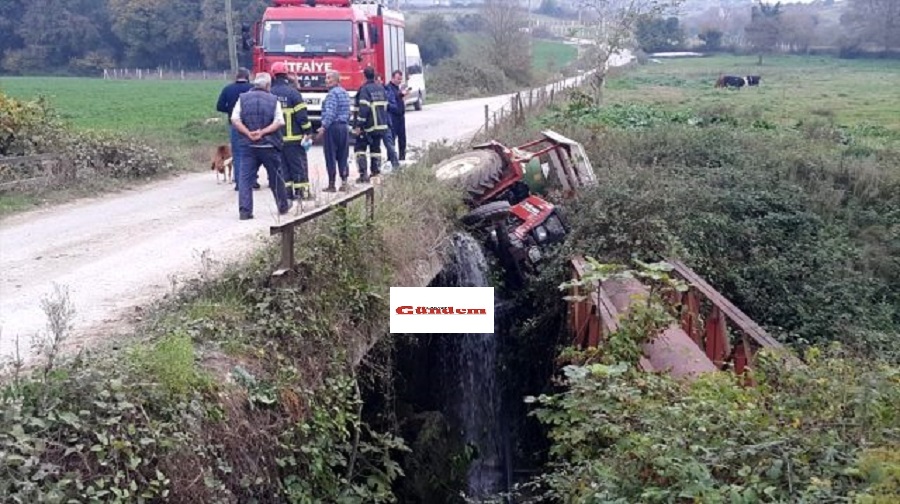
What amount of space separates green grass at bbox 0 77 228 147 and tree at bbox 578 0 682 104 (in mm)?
11118

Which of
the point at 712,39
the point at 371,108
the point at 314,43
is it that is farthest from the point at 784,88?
the point at 712,39

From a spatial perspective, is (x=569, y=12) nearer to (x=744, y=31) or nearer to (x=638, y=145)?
(x=744, y=31)

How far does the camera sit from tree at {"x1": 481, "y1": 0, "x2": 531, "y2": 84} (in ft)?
167

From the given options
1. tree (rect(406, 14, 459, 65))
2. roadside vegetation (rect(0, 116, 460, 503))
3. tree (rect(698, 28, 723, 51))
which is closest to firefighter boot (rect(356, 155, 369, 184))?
roadside vegetation (rect(0, 116, 460, 503))

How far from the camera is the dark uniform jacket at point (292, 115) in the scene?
1191 cm

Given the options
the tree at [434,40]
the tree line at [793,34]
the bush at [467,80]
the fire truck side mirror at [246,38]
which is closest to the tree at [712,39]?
the tree line at [793,34]

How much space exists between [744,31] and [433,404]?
84039mm

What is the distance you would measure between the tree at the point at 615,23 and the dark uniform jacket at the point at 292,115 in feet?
53.1

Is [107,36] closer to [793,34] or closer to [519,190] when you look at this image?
[793,34]

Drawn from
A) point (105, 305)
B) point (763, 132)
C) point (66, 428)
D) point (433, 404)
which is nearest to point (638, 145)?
point (763, 132)

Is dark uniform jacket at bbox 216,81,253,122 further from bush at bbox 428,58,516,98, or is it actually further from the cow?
the cow

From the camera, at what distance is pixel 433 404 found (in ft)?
36.6

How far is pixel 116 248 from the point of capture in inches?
390

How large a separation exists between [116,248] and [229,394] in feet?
15.0
